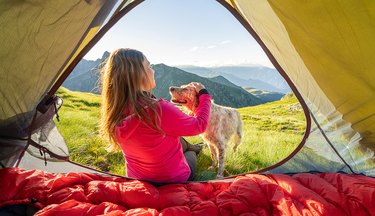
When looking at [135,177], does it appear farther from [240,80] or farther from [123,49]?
[240,80]

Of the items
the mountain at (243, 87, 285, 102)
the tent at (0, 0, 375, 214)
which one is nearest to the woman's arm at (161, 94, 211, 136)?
the tent at (0, 0, 375, 214)

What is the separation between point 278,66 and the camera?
2617 mm

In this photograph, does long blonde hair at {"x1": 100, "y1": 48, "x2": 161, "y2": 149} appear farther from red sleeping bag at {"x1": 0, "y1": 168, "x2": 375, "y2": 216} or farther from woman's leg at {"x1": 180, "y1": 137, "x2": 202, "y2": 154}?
woman's leg at {"x1": 180, "y1": 137, "x2": 202, "y2": 154}

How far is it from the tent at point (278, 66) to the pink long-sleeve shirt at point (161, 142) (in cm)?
81

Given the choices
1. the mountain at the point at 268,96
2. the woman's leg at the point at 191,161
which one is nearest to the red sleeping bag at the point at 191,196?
the woman's leg at the point at 191,161

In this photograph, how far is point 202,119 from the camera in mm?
2193

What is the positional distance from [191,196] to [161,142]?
0.44 metres

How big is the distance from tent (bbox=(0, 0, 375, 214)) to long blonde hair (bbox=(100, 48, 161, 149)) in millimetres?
526

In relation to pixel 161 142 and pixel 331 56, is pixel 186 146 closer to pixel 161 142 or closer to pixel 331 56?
pixel 161 142

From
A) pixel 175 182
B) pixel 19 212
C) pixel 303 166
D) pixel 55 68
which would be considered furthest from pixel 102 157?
pixel 303 166

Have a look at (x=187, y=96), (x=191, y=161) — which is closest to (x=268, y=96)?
(x=187, y=96)

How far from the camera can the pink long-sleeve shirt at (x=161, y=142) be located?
1.99m

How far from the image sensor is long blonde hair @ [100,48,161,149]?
2021 millimetres

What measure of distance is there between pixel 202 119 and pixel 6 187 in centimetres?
135
